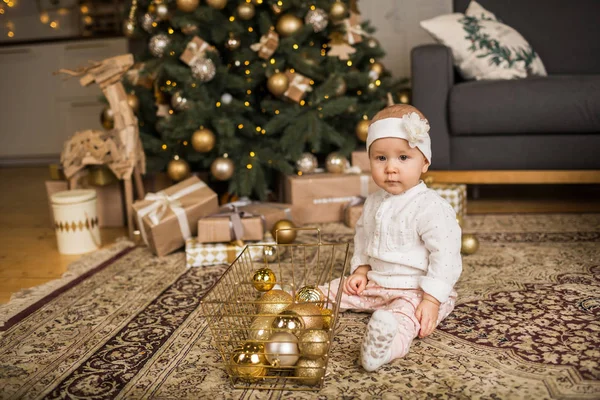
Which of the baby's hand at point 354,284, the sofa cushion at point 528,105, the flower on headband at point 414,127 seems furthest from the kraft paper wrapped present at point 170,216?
the sofa cushion at point 528,105

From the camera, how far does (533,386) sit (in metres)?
0.97

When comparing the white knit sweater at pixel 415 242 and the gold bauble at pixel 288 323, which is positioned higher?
the white knit sweater at pixel 415 242

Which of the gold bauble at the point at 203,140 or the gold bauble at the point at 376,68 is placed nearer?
the gold bauble at the point at 203,140

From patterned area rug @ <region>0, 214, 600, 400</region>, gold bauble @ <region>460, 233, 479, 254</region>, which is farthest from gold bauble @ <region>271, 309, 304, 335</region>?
gold bauble @ <region>460, 233, 479, 254</region>

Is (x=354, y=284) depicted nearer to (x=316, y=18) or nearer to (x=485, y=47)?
(x=316, y=18)

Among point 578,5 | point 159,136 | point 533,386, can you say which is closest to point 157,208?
point 159,136

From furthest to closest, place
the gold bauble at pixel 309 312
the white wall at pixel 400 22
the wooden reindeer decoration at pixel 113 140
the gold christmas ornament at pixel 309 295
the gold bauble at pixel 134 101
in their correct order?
the white wall at pixel 400 22 < the gold bauble at pixel 134 101 < the wooden reindeer decoration at pixel 113 140 < the gold christmas ornament at pixel 309 295 < the gold bauble at pixel 309 312

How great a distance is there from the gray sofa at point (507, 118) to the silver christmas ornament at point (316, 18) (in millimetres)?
407

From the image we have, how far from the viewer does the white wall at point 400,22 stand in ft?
11.0

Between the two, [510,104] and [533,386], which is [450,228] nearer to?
[533,386]

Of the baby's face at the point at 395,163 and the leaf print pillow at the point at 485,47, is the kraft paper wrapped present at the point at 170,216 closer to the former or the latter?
the baby's face at the point at 395,163

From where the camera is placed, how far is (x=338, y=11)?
2389 millimetres

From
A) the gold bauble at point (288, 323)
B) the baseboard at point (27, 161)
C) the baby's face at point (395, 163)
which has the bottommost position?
the gold bauble at point (288, 323)

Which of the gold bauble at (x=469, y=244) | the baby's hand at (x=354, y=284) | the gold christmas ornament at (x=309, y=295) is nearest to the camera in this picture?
the gold christmas ornament at (x=309, y=295)
